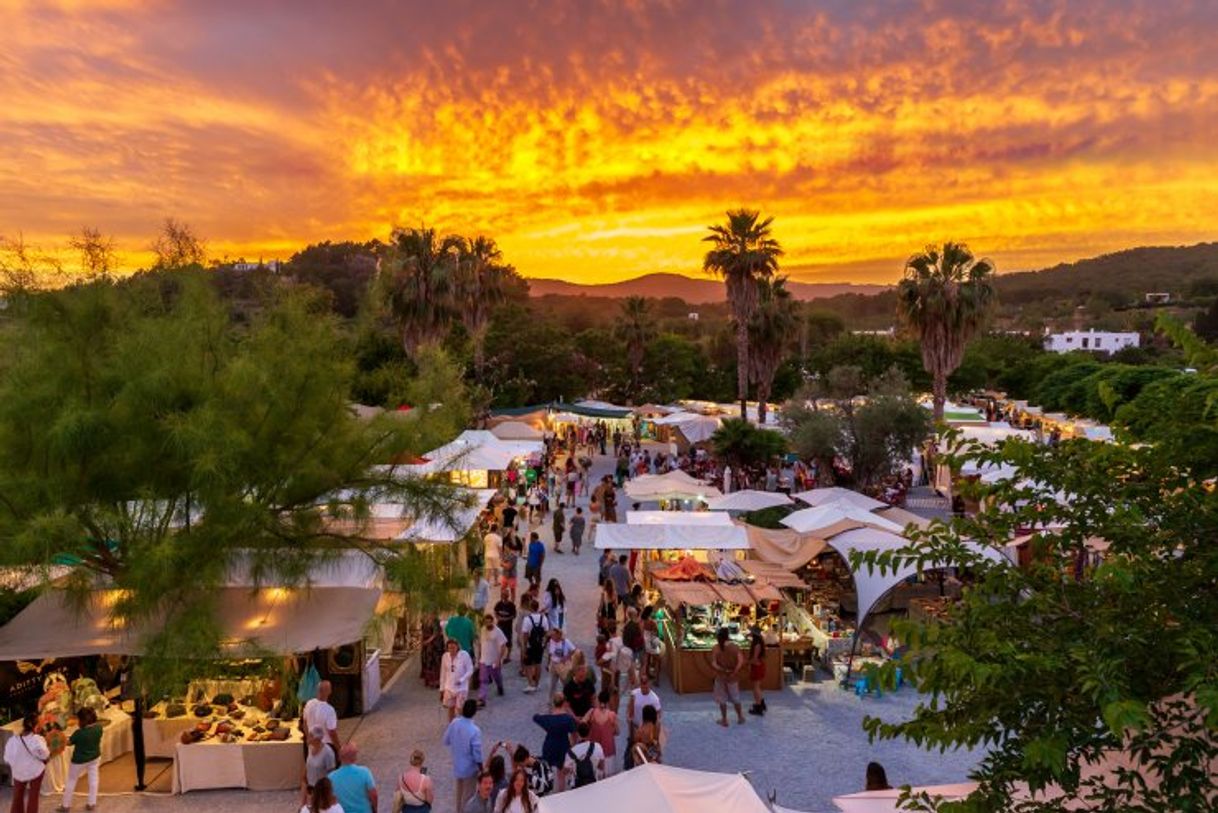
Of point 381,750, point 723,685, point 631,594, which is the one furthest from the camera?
point 631,594

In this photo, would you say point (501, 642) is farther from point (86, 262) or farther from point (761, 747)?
point (86, 262)

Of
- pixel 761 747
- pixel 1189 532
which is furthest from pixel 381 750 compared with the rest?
pixel 1189 532

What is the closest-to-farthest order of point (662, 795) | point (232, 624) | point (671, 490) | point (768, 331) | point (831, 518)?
1. point (662, 795)
2. point (232, 624)
3. point (831, 518)
4. point (671, 490)
5. point (768, 331)

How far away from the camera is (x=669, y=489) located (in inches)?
874

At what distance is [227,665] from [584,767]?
186 inches

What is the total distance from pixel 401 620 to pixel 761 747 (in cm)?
607

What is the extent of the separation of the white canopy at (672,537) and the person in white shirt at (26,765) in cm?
873

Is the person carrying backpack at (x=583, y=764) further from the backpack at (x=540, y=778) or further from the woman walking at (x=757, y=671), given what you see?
the woman walking at (x=757, y=671)

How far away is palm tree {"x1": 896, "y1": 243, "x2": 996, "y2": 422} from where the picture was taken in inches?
1332

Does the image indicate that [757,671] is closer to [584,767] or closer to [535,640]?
[535,640]

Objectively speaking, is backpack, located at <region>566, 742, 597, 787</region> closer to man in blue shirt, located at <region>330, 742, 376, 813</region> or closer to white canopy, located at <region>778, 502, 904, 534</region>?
man in blue shirt, located at <region>330, 742, 376, 813</region>

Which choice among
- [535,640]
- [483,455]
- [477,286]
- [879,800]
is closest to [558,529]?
[483,455]

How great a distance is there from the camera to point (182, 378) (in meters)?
9.60

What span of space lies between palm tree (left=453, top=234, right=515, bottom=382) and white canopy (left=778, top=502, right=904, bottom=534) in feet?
77.1
